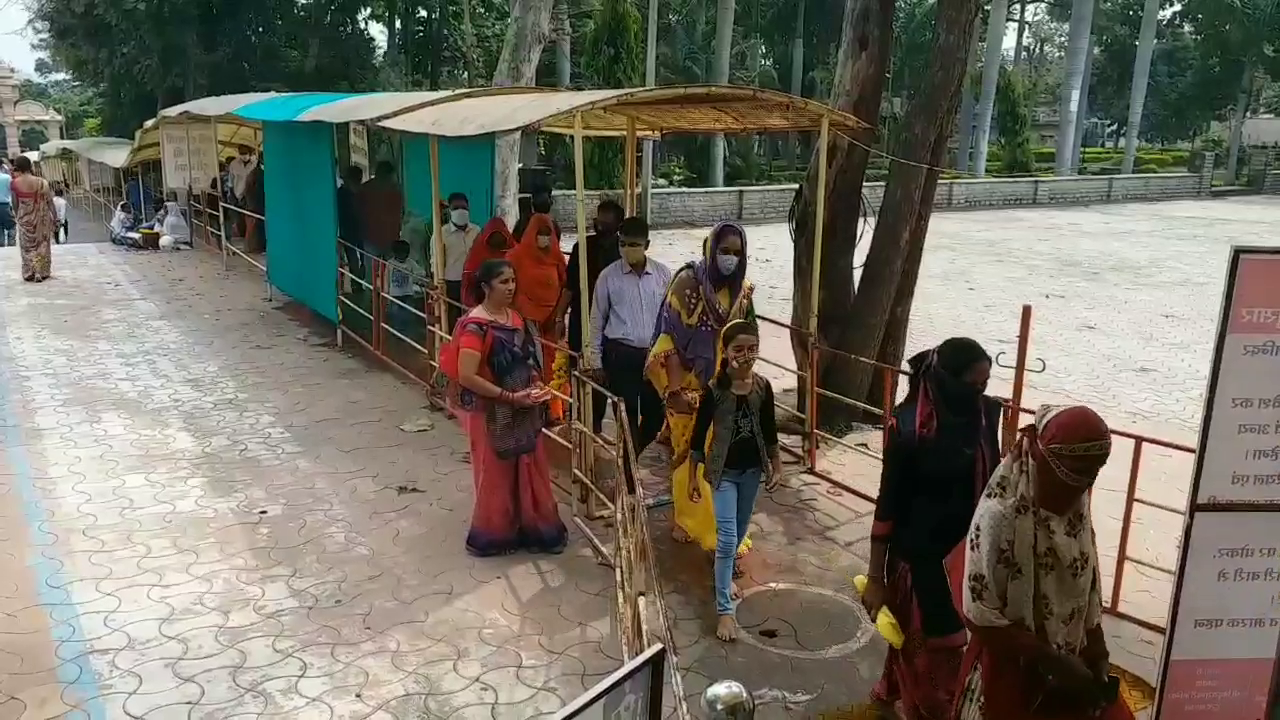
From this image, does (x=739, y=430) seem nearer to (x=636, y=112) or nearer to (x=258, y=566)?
(x=258, y=566)

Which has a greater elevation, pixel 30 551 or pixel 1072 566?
pixel 1072 566

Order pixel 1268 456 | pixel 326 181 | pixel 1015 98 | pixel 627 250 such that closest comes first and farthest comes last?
pixel 1268 456 → pixel 627 250 → pixel 326 181 → pixel 1015 98

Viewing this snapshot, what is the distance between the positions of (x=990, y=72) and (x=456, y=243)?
24.5m

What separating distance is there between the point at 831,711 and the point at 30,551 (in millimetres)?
3856

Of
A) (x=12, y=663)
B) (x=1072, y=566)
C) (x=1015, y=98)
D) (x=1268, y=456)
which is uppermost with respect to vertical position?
(x=1015, y=98)

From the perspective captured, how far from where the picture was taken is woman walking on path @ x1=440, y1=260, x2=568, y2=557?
4555 mm

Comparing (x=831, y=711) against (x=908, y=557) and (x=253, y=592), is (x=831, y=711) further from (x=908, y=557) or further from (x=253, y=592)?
(x=253, y=592)

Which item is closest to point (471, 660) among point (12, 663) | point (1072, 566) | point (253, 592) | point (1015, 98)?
point (253, 592)

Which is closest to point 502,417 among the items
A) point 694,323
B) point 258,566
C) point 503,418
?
point 503,418

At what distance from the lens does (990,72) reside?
92.9ft

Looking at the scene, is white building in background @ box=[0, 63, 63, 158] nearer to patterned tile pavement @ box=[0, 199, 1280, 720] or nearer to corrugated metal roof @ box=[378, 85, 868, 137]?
patterned tile pavement @ box=[0, 199, 1280, 720]

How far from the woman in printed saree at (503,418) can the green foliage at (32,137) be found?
188ft

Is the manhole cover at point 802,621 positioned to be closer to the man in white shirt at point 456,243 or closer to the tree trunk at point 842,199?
the tree trunk at point 842,199

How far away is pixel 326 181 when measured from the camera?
8.59m
